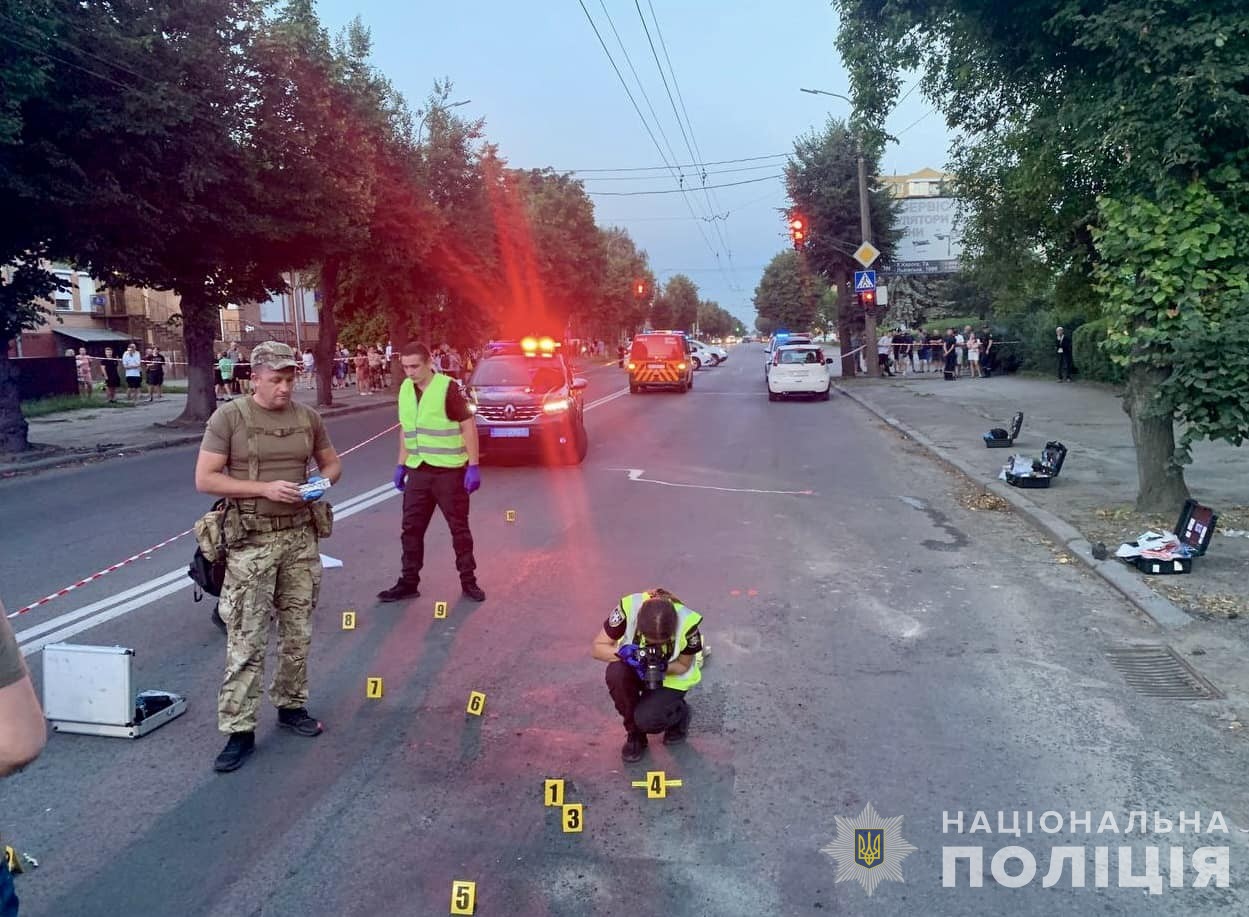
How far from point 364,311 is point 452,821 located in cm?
2935

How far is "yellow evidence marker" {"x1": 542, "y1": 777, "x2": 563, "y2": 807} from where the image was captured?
4.00m

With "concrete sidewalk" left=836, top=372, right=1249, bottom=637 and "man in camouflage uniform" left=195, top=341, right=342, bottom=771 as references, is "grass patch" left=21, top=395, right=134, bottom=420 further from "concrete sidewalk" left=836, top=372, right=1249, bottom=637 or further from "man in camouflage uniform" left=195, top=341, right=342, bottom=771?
"man in camouflage uniform" left=195, top=341, right=342, bottom=771

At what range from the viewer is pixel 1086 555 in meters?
7.91

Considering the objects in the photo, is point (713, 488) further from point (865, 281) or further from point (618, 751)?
point (865, 281)

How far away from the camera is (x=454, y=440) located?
700 cm

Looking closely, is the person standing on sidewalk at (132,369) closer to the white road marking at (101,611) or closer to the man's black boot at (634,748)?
the white road marking at (101,611)

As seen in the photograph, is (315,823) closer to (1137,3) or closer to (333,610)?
(333,610)

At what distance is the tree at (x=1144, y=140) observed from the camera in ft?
25.3

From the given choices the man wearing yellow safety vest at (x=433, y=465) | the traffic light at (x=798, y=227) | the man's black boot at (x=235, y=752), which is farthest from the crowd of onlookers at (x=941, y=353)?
the man's black boot at (x=235, y=752)

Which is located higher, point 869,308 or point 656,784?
point 869,308

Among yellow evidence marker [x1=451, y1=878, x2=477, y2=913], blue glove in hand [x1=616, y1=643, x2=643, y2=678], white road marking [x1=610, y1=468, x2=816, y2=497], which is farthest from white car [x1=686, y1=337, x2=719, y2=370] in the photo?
yellow evidence marker [x1=451, y1=878, x2=477, y2=913]

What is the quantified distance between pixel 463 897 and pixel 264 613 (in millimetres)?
1846

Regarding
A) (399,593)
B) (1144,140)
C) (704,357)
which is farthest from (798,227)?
(704,357)

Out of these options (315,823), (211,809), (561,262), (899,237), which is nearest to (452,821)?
(315,823)
